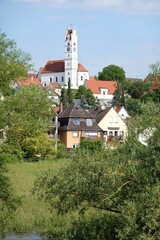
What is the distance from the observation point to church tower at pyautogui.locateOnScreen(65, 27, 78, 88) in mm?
143250

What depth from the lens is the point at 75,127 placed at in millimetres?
59125

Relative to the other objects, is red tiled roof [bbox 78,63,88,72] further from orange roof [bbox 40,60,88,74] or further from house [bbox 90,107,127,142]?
house [bbox 90,107,127,142]

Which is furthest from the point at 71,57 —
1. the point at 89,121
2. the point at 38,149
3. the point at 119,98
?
the point at 38,149

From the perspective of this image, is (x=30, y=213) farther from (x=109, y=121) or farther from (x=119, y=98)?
(x=119, y=98)

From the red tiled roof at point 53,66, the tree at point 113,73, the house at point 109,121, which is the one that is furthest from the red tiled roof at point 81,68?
the house at point 109,121

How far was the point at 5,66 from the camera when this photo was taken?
62.1ft

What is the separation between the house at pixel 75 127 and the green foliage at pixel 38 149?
439 inches

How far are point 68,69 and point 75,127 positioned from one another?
88414 millimetres

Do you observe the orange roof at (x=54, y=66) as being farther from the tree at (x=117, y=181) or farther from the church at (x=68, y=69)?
the tree at (x=117, y=181)

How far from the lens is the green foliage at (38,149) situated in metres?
45.8

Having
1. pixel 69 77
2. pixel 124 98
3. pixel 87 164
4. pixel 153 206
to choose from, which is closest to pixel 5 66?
pixel 87 164

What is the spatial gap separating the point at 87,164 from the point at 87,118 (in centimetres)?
4383

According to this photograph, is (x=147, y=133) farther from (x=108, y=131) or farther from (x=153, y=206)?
(x=108, y=131)

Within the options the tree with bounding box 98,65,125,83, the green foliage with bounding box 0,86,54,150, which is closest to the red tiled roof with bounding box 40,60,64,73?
the tree with bounding box 98,65,125,83
